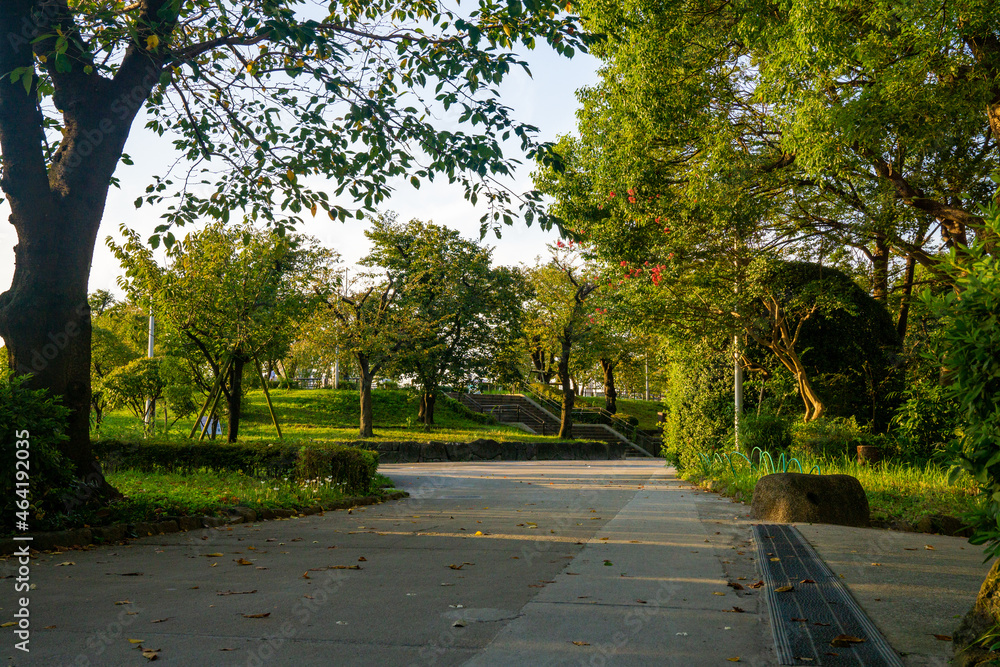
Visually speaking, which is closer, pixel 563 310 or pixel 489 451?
pixel 489 451

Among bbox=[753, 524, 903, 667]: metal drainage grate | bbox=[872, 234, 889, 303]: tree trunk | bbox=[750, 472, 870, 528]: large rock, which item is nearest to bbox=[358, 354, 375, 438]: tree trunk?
bbox=[872, 234, 889, 303]: tree trunk

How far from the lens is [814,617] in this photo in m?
3.91

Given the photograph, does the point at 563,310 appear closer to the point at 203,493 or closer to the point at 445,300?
the point at 445,300

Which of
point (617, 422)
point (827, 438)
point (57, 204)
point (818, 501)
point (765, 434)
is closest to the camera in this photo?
point (57, 204)

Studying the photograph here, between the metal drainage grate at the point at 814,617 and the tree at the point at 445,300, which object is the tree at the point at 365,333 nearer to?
the tree at the point at 445,300

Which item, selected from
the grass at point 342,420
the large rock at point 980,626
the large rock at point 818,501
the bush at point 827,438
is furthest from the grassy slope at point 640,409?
the large rock at point 980,626

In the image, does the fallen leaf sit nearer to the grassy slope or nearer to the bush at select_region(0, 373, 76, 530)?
the bush at select_region(0, 373, 76, 530)

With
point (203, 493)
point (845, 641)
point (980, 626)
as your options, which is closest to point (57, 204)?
point (203, 493)

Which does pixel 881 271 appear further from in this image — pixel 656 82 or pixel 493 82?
pixel 493 82

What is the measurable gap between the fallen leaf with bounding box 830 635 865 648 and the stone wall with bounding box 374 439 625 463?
845 inches

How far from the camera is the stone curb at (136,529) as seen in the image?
20.1 ft

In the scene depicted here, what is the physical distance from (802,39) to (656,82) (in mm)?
3018

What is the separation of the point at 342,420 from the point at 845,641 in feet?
98.9

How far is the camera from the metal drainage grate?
10.7ft
